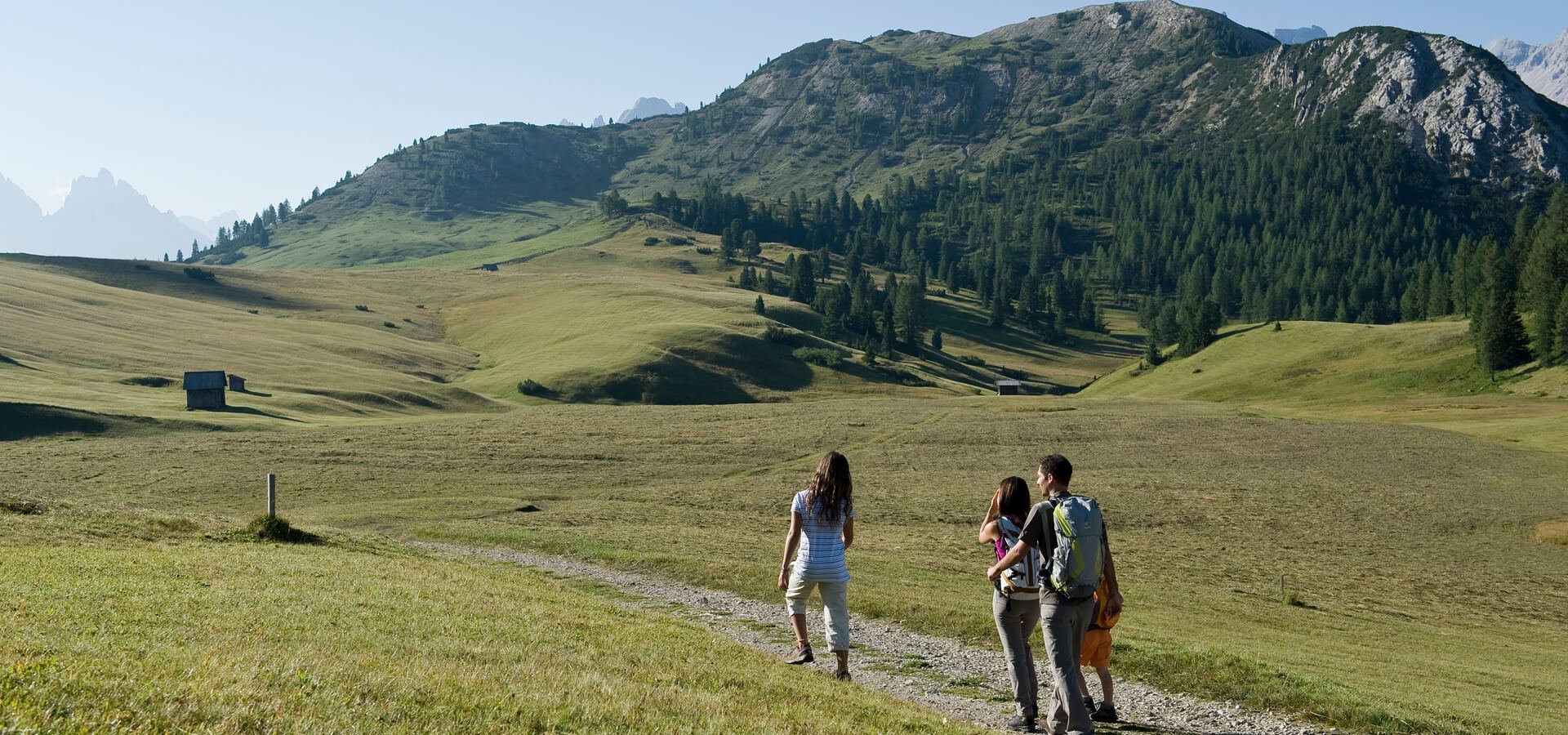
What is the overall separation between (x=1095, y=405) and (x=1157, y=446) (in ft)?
103

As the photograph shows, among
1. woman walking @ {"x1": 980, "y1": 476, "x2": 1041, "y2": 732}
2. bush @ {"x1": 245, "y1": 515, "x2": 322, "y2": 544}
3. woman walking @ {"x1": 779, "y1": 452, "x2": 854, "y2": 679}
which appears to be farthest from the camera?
bush @ {"x1": 245, "y1": 515, "x2": 322, "y2": 544}

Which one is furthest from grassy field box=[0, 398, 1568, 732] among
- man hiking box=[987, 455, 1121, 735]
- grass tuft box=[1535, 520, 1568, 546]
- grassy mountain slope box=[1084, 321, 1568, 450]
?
grassy mountain slope box=[1084, 321, 1568, 450]

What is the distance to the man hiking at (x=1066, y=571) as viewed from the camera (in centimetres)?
1279

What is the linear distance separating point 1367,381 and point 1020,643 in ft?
444

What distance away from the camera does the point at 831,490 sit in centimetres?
1538

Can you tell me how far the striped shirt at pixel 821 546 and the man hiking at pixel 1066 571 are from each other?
9.53 ft

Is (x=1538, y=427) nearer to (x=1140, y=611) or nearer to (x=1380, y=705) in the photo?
(x=1140, y=611)

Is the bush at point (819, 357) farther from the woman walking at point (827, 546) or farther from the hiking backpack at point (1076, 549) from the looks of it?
the hiking backpack at point (1076, 549)

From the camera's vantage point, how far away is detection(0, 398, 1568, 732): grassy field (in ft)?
75.1

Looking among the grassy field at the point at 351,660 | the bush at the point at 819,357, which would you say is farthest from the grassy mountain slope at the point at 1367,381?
the grassy field at the point at 351,660

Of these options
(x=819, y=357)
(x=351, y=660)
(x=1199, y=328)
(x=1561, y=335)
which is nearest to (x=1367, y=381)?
(x=1561, y=335)

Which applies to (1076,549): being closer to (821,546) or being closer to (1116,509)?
(821,546)

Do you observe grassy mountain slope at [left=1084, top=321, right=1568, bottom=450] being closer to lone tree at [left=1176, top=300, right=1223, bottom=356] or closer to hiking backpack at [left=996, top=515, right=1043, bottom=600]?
lone tree at [left=1176, top=300, right=1223, bottom=356]

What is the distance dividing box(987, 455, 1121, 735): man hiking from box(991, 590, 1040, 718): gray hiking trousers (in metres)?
0.36
